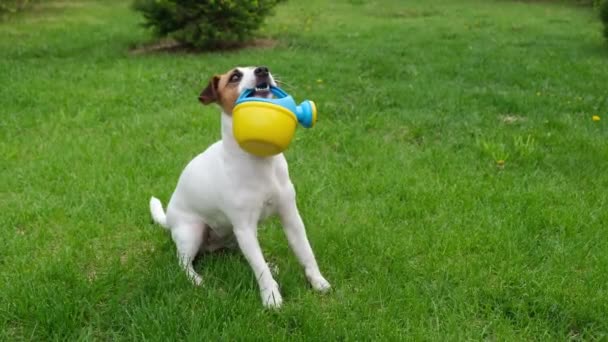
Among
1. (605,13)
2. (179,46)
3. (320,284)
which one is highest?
(320,284)

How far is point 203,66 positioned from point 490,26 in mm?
6649

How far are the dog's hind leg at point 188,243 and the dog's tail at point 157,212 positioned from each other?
0.46 m

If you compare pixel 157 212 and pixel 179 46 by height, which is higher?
pixel 157 212

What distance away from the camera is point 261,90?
2703 mm

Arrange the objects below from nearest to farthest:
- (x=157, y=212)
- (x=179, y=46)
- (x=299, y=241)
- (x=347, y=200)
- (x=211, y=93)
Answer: (x=211, y=93), (x=299, y=241), (x=157, y=212), (x=347, y=200), (x=179, y=46)

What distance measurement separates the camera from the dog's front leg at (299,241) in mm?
2865

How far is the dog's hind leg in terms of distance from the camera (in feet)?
9.94

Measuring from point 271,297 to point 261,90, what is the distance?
912 mm

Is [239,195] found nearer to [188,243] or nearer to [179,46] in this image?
[188,243]

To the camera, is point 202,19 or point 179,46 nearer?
point 202,19

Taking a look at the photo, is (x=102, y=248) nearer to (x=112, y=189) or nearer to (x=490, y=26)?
(x=112, y=189)

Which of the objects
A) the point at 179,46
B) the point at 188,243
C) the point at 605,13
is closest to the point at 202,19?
the point at 179,46

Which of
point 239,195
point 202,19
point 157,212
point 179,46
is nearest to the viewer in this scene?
point 239,195

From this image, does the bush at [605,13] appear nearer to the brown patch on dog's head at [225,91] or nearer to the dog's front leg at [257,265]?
the brown patch on dog's head at [225,91]
